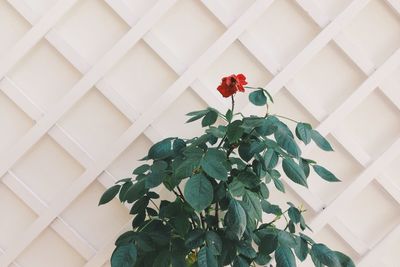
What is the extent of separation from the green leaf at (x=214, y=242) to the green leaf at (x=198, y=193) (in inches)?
5.3

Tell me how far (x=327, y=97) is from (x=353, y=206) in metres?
0.36

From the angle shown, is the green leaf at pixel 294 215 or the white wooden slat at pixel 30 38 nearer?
the green leaf at pixel 294 215

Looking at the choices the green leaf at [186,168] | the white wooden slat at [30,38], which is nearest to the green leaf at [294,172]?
the green leaf at [186,168]

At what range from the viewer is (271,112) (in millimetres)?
1619

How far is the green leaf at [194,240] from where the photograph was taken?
1216 mm

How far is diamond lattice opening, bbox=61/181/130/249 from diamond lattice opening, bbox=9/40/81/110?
11.7 inches

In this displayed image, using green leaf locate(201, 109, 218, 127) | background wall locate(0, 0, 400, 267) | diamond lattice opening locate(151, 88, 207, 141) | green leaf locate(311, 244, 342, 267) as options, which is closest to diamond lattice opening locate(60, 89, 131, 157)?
background wall locate(0, 0, 400, 267)

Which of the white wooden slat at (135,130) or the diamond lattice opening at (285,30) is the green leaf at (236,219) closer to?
the white wooden slat at (135,130)

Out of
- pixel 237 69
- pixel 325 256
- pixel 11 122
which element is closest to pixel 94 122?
pixel 11 122

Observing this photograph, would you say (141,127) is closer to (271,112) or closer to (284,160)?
(271,112)

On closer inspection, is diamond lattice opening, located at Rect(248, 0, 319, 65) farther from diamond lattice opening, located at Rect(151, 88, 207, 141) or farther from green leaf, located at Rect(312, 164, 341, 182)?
green leaf, located at Rect(312, 164, 341, 182)

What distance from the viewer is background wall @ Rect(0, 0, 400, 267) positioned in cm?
155

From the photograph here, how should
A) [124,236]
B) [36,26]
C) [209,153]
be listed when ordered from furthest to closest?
[36,26]
[124,236]
[209,153]

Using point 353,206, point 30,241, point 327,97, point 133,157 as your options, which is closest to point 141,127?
point 133,157
